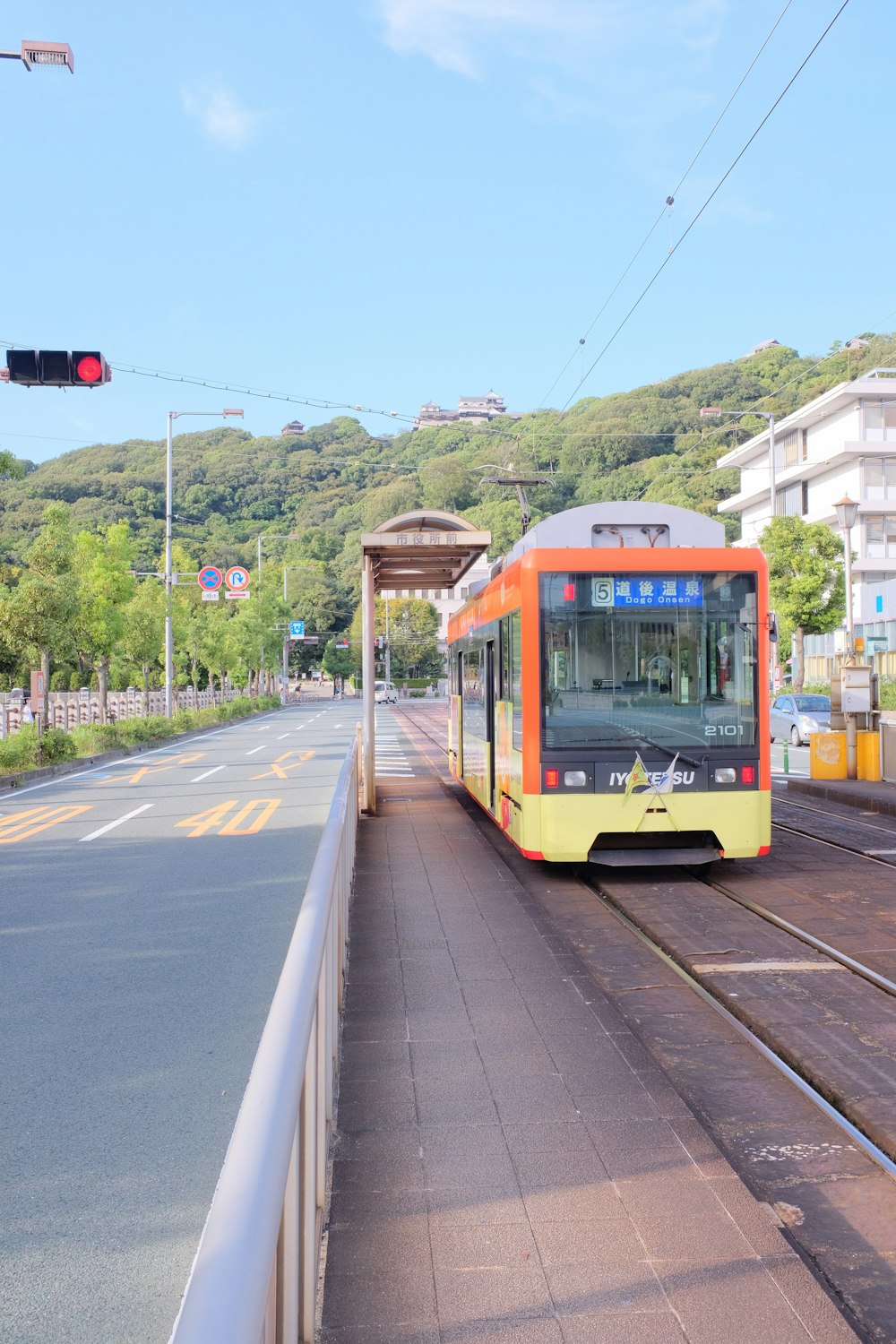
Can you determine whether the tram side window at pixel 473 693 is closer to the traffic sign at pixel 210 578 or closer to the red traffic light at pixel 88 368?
the red traffic light at pixel 88 368

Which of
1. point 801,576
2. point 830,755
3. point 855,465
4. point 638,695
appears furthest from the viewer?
point 855,465

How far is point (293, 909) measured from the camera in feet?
30.5

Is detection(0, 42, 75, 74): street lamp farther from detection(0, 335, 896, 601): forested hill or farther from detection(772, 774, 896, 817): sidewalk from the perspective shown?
detection(0, 335, 896, 601): forested hill

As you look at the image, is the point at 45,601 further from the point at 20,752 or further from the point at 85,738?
the point at 85,738

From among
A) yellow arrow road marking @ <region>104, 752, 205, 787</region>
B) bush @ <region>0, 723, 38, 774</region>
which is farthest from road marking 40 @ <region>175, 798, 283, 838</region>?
bush @ <region>0, 723, 38, 774</region>

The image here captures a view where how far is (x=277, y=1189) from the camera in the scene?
1953 mm

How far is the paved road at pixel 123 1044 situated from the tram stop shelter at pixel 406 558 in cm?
218

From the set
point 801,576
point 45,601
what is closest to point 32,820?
point 45,601

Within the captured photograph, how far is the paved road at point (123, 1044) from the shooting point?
140 inches

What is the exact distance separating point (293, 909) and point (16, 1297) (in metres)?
5.88

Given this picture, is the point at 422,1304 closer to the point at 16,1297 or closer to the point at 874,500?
the point at 16,1297

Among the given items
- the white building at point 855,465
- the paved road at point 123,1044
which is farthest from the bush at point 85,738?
the white building at point 855,465

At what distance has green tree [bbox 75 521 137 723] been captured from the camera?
32.8 meters

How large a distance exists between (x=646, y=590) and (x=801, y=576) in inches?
1324
